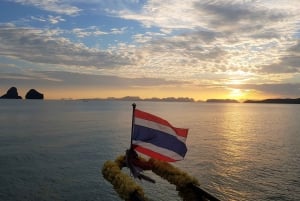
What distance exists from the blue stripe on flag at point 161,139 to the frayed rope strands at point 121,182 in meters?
1.61

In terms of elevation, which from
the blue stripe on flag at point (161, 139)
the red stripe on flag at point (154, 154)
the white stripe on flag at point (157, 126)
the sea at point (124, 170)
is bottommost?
the sea at point (124, 170)

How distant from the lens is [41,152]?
6241 centimetres

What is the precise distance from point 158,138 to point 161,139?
0.44ft

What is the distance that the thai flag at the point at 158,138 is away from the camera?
45.2ft

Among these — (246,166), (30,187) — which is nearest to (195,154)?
(246,166)

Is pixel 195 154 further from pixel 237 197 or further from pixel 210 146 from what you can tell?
pixel 237 197

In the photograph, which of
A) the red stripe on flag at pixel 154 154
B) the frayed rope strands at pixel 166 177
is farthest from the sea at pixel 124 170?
the red stripe on flag at pixel 154 154

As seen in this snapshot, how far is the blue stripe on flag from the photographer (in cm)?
1378

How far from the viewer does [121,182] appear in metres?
12.6

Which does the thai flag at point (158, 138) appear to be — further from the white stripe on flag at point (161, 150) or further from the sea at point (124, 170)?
the sea at point (124, 170)

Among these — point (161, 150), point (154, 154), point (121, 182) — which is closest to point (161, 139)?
point (161, 150)

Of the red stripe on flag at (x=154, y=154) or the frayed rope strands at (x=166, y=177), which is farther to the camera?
the red stripe on flag at (x=154, y=154)

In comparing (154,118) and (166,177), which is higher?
(154,118)

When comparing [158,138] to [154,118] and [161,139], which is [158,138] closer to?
[161,139]
